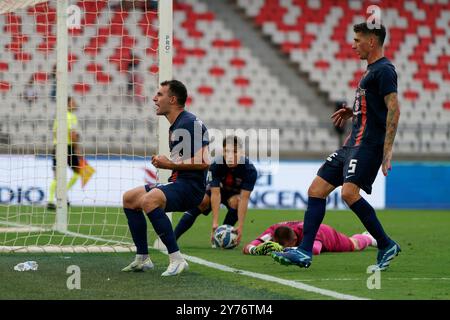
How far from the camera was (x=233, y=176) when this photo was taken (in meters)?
12.1

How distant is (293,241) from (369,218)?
5.74 feet

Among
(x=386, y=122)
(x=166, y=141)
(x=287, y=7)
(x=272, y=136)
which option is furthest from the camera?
(x=287, y=7)

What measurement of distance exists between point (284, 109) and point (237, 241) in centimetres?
1630

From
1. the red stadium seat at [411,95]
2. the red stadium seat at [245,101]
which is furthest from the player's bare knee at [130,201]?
the red stadium seat at [411,95]

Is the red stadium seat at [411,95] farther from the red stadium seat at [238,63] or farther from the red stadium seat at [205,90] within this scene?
the red stadium seat at [205,90]

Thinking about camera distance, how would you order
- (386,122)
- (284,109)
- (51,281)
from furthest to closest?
(284,109) → (386,122) → (51,281)

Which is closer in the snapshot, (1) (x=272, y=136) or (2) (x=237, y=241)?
(2) (x=237, y=241)

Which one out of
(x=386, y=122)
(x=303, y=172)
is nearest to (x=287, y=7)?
(x=303, y=172)

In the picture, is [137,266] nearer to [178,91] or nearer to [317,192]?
[178,91]

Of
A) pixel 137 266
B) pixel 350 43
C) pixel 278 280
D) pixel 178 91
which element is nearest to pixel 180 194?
pixel 137 266

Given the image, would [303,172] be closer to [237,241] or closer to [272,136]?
[272,136]

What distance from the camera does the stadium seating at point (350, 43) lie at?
28.7 m

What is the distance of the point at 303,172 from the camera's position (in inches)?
852

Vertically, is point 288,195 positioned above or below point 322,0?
below
